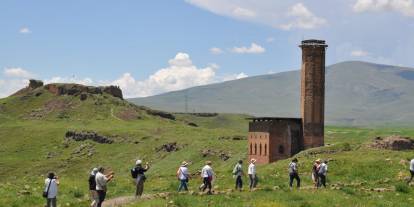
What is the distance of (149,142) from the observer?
10681cm

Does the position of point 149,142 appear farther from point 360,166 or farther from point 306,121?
point 360,166

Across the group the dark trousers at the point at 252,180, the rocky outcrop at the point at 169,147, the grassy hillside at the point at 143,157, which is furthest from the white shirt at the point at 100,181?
the rocky outcrop at the point at 169,147

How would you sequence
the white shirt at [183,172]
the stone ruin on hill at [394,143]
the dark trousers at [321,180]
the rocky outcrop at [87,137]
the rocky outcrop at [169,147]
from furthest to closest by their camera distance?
the rocky outcrop at [87,137]
the rocky outcrop at [169,147]
the stone ruin on hill at [394,143]
the dark trousers at [321,180]
the white shirt at [183,172]

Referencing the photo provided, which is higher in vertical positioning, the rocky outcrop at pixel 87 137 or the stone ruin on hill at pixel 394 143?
the stone ruin on hill at pixel 394 143

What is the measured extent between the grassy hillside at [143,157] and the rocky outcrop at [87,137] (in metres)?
1.26

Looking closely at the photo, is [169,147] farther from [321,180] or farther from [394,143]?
[321,180]

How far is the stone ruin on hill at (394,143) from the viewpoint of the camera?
56.9 meters

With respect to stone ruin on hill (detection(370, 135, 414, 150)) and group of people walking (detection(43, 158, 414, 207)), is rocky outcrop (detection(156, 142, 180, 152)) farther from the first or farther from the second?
group of people walking (detection(43, 158, 414, 207))

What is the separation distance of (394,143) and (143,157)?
50.7 metres

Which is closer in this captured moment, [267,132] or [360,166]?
[360,166]

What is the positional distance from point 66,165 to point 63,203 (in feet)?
243

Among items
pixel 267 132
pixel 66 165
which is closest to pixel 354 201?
pixel 267 132

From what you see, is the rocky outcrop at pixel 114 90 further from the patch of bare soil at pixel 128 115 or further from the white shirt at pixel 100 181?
the white shirt at pixel 100 181

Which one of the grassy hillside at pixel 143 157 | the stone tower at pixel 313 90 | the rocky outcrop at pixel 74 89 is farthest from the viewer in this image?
the rocky outcrop at pixel 74 89
